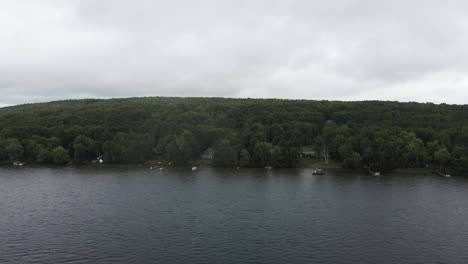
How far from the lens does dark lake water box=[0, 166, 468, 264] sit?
37.8 m

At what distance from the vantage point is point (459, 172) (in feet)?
323

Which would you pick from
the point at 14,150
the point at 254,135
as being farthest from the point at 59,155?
the point at 254,135

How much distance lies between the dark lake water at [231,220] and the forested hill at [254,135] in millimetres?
23276

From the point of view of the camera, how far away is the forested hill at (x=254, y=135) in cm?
10550

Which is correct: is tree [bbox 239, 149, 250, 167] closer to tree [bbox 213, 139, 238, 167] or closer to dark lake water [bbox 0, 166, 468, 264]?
tree [bbox 213, 139, 238, 167]

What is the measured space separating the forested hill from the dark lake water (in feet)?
76.4

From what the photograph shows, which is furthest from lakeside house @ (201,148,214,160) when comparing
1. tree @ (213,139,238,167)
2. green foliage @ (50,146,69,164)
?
green foliage @ (50,146,69,164)

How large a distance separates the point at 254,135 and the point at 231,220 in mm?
72335

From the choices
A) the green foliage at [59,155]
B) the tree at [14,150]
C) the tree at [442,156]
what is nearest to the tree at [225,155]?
the green foliage at [59,155]

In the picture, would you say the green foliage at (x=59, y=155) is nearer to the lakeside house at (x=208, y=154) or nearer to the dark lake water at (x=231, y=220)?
the dark lake water at (x=231, y=220)

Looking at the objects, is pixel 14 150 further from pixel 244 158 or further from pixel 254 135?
pixel 254 135

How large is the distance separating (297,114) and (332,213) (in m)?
91.5

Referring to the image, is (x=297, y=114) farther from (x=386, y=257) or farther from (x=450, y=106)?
(x=386, y=257)

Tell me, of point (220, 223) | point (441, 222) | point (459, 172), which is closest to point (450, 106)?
point (459, 172)
